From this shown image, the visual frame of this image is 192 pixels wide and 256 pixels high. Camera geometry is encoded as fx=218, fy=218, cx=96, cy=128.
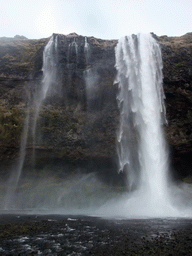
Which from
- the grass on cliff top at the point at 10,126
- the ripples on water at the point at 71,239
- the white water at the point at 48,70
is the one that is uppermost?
the white water at the point at 48,70

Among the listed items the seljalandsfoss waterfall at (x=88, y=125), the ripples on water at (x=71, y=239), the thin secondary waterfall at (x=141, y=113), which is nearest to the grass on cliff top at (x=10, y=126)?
the seljalandsfoss waterfall at (x=88, y=125)

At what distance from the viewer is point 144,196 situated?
1836 cm

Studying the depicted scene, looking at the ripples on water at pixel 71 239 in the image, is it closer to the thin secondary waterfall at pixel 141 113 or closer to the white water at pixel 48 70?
the thin secondary waterfall at pixel 141 113

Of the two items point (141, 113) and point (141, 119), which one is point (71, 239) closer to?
point (141, 119)

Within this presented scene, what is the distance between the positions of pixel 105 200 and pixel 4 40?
64.7ft

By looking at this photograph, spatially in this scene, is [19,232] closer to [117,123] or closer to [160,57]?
[117,123]

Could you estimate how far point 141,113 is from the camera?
20.1 m

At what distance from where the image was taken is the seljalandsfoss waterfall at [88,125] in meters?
20.3

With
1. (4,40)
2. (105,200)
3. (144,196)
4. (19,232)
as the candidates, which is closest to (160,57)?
(144,196)

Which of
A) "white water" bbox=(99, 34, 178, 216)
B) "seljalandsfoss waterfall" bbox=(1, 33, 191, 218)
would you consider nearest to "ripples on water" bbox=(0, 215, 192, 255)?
"white water" bbox=(99, 34, 178, 216)

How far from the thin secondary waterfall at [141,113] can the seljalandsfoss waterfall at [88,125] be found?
0.09 m

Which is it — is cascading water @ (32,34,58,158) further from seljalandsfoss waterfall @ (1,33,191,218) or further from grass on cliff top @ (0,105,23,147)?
grass on cliff top @ (0,105,23,147)

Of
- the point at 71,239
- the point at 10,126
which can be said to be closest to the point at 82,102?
the point at 10,126

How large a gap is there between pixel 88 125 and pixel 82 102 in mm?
2341
